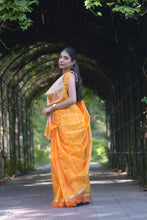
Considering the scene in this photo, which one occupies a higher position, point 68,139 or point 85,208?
point 68,139

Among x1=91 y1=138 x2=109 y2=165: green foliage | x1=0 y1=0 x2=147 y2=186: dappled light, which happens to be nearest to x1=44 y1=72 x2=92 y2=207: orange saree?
x1=0 y1=0 x2=147 y2=186: dappled light

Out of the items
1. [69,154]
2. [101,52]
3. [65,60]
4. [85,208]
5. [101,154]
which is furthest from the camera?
[101,154]

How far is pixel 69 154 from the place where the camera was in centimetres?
468

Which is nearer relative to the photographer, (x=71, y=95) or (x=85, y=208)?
(x=85, y=208)

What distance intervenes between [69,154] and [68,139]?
0.53ft

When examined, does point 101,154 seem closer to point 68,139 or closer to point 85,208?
point 68,139

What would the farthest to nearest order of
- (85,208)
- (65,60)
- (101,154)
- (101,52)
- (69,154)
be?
(101,154), (101,52), (65,60), (69,154), (85,208)

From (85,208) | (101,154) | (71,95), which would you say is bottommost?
(85,208)

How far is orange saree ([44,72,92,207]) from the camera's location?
182 inches

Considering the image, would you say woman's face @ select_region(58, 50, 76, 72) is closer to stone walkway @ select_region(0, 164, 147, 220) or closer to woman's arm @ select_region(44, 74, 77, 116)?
woman's arm @ select_region(44, 74, 77, 116)

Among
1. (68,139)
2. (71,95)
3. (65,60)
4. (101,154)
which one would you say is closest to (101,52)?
(65,60)

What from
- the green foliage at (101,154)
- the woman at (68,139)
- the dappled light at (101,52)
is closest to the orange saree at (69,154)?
the woman at (68,139)

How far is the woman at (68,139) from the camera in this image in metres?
4.63

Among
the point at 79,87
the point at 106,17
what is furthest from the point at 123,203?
the point at 106,17
